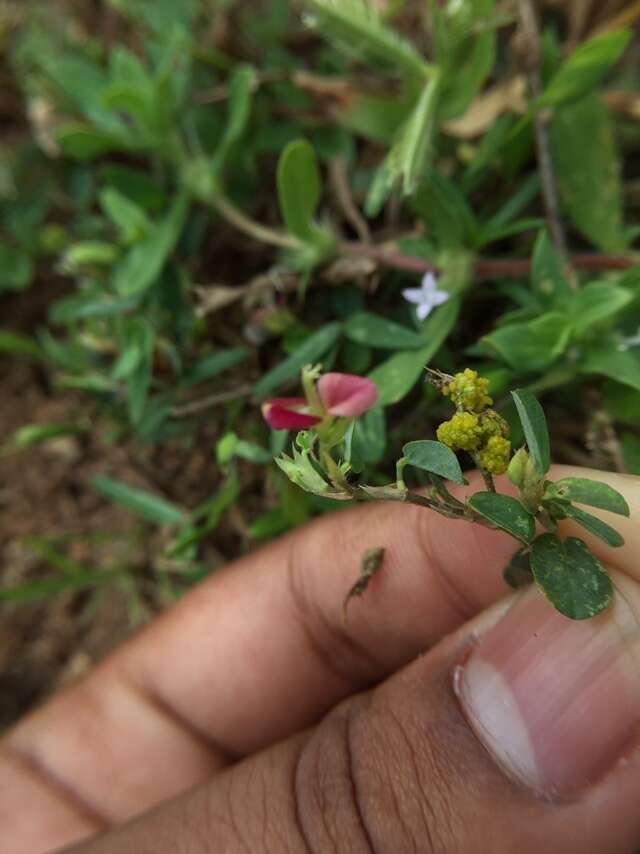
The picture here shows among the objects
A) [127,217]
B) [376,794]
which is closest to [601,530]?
[376,794]

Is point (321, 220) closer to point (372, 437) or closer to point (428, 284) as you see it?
point (428, 284)

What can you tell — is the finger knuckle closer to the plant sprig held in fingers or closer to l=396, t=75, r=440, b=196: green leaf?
the plant sprig held in fingers

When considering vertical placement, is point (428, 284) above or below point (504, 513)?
above

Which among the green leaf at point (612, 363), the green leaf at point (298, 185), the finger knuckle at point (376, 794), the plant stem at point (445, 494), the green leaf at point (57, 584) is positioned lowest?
the green leaf at point (57, 584)

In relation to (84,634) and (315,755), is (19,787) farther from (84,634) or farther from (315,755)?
(315,755)

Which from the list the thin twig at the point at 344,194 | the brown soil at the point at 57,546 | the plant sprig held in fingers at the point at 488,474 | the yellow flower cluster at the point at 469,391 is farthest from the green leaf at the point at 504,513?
the brown soil at the point at 57,546

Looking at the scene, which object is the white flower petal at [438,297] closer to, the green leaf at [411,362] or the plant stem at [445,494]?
the green leaf at [411,362]
